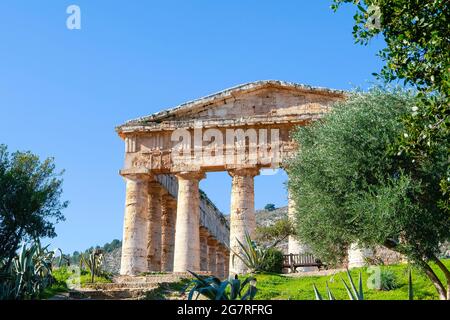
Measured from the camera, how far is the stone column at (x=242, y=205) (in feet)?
85.9

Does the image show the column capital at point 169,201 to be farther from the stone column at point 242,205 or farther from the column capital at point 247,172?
the column capital at point 247,172

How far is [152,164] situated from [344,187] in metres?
13.6

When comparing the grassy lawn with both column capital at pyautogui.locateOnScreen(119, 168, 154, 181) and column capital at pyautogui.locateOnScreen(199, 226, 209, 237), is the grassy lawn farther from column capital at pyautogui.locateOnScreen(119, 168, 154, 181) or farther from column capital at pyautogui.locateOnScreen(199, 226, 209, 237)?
column capital at pyautogui.locateOnScreen(199, 226, 209, 237)

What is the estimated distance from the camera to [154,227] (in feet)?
96.8

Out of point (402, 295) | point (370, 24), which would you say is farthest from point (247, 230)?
point (370, 24)

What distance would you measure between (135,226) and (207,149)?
445 centimetres

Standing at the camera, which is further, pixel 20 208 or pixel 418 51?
pixel 20 208

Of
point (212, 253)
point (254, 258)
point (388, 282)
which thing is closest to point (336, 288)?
point (388, 282)

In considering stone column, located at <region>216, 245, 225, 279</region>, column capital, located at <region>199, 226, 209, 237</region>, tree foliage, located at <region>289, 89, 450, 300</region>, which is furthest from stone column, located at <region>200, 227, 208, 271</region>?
tree foliage, located at <region>289, 89, 450, 300</region>

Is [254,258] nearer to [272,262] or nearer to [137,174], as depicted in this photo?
[272,262]

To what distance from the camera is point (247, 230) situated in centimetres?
2606

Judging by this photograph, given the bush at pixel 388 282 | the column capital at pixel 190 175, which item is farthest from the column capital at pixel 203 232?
the bush at pixel 388 282

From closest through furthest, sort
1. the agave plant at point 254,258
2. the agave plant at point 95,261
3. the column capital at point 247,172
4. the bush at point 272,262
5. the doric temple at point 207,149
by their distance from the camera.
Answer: the agave plant at point 254,258 < the bush at point 272,262 < the agave plant at point 95,261 < the doric temple at point 207,149 < the column capital at point 247,172

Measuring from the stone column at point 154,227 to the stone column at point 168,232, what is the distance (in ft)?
4.59
